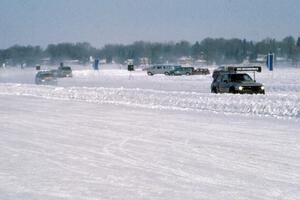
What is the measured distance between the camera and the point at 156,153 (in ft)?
40.8

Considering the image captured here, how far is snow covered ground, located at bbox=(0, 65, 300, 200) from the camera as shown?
8.91 meters

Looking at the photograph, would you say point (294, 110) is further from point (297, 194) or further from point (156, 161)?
point (297, 194)

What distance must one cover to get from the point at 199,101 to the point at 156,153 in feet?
44.6

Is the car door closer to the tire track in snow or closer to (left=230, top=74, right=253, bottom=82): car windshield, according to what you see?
(left=230, top=74, right=253, bottom=82): car windshield

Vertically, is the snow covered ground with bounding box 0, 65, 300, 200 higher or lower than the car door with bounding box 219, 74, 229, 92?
lower

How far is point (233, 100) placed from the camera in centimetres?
2473

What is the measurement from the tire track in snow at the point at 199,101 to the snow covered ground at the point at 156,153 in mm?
94

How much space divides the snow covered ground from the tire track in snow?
0.09 m

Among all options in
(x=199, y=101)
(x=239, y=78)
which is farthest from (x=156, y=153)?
(x=239, y=78)

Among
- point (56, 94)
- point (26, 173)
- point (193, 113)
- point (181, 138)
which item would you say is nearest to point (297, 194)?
point (26, 173)

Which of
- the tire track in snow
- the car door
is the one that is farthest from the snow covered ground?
the car door

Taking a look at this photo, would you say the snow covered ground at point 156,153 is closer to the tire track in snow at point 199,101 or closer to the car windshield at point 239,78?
the tire track in snow at point 199,101

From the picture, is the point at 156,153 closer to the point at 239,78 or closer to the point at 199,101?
the point at 199,101

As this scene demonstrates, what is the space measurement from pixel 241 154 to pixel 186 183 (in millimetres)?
3358
